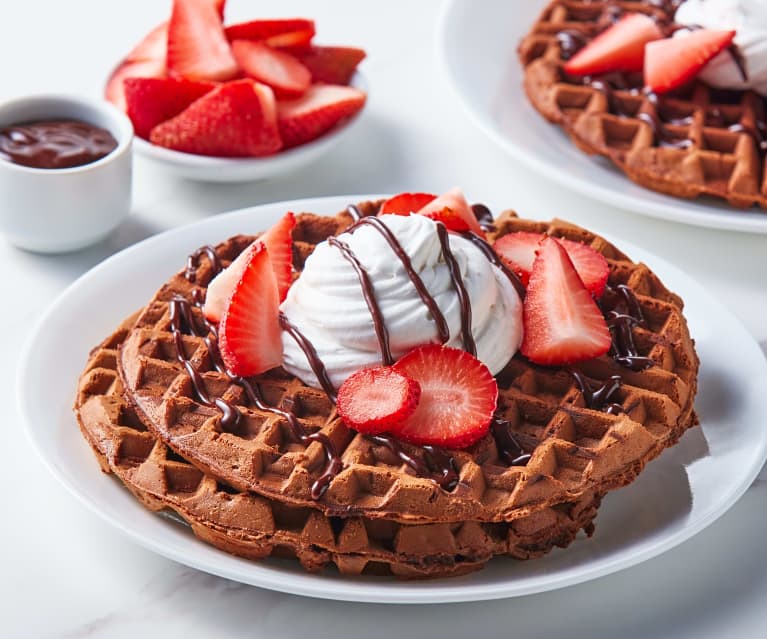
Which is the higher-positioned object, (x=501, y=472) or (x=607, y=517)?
(x=501, y=472)

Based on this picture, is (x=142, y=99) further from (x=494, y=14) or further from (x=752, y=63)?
(x=752, y=63)

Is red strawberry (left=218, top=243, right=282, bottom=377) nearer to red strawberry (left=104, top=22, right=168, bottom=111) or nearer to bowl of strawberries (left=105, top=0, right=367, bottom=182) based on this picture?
bowl of strawberries (left=105, top=0, right=367, bottom=182)

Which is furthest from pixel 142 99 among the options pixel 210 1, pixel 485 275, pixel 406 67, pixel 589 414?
pixel 589 414

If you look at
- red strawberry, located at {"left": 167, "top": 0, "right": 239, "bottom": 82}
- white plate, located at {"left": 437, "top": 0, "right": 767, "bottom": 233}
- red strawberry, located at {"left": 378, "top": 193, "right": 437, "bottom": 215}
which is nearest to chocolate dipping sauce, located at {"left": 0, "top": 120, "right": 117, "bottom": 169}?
red strawberry, located at {"left": 167, "top": 0, "right": 239, "bottom": 82}

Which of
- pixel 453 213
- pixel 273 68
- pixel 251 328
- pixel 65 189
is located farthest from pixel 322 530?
pixel 273 68

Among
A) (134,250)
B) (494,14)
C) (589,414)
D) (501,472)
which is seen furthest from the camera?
(494,14)

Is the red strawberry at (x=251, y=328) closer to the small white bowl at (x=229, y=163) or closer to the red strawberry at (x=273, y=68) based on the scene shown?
the small white bowl at (x=229, y=163)

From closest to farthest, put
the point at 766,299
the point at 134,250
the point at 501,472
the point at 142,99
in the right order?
the point at 501,472
the point at 134,250
the point at 766,299
the point at 142,99

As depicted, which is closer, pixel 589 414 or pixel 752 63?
pixel 589 414
